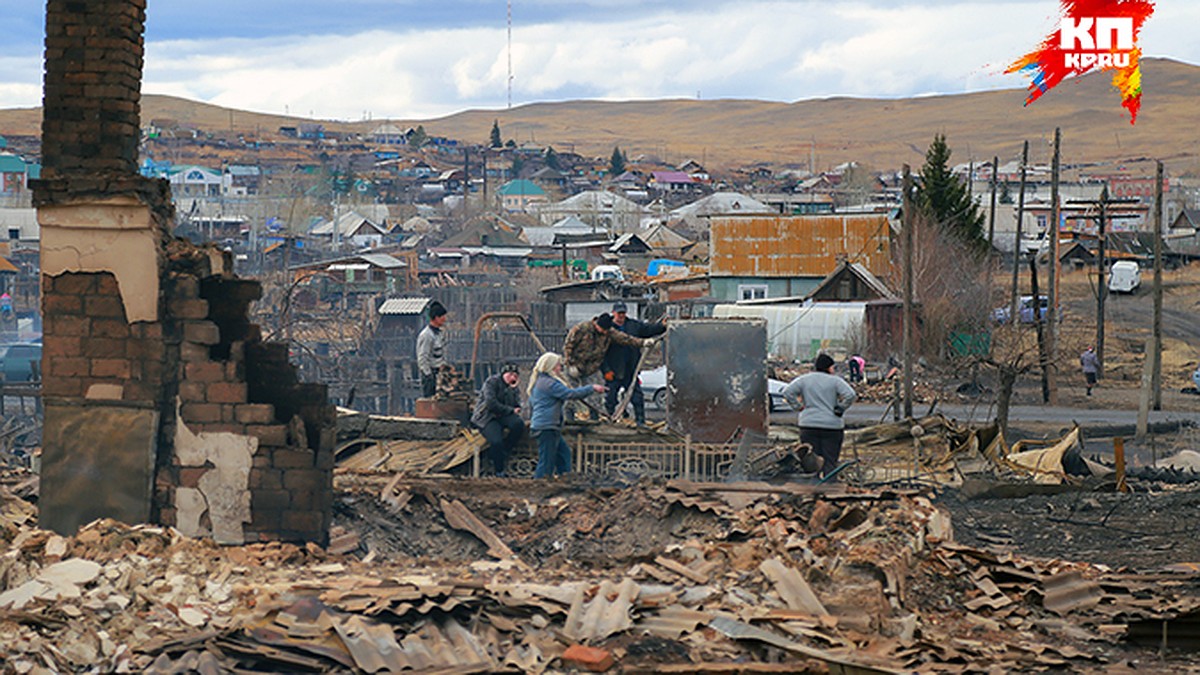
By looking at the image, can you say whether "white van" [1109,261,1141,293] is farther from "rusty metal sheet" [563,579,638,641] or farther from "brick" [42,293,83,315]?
"rusty metal sheet" [563,579,638,641]

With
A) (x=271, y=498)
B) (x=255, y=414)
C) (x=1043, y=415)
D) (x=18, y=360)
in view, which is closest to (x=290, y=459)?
(x=271, y=498)

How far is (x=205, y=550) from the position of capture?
10.3 m

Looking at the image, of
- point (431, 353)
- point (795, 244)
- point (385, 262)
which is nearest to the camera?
point (431, 353)

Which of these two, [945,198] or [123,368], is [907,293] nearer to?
[123,368]

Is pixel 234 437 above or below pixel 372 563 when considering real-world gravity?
above

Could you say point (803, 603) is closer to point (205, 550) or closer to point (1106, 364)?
point (205, 550)

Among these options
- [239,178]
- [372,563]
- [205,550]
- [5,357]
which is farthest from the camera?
[239,178]

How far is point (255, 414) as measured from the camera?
11508 millimetres

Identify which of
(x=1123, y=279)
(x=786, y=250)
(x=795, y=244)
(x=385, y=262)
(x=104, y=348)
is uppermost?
(x=795, y=244)

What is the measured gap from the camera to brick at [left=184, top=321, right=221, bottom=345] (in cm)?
1158

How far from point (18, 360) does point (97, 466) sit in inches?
1013

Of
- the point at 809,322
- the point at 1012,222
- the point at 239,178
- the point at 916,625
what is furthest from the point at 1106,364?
the point at 239,178

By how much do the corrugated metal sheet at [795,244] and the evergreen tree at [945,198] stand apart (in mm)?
1950

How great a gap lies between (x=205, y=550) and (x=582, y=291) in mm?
42812
